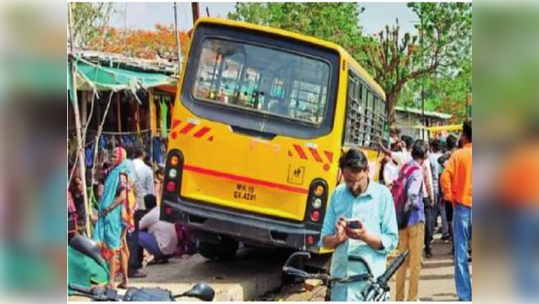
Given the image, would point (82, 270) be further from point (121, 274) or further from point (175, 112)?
point (175, 112)

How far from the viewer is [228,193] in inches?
284

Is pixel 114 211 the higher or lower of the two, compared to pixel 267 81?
lower

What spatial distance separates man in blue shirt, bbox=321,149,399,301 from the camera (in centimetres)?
376

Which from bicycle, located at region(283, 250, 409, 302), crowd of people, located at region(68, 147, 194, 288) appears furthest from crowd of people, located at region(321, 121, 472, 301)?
crowd of people, located at region(68, 147, 194, 288)

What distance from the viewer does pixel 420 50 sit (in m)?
22.1

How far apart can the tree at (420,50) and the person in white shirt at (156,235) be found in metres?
13.0

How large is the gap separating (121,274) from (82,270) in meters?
1.10

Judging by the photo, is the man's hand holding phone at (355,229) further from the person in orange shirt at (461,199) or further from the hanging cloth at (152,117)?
the hanging cloth at (152,117)

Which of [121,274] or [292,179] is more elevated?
[292,179]

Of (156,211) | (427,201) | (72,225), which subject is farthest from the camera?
(427,201)

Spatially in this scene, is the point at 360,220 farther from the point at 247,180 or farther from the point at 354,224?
the point at 247,180

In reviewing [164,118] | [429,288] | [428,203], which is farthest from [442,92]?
[429,288]

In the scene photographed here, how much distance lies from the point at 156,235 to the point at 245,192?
172 cm

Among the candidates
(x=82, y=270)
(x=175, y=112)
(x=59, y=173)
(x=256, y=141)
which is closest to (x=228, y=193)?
(x=256, y=141)
